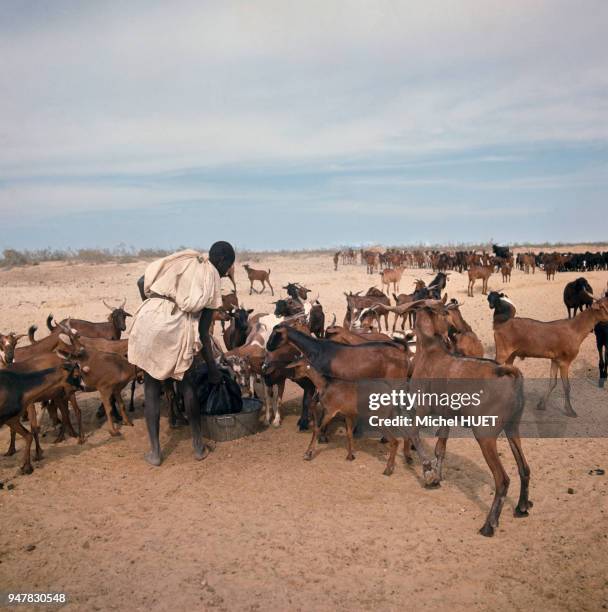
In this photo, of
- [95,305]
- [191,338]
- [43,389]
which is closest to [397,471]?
[191,338]

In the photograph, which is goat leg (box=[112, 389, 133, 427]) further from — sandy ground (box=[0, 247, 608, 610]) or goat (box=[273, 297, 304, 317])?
goat (box=[273, 297, 304, 317])

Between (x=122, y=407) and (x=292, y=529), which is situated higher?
(x=122, y=407)

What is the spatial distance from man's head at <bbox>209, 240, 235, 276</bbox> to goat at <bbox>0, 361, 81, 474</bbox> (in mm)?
2128

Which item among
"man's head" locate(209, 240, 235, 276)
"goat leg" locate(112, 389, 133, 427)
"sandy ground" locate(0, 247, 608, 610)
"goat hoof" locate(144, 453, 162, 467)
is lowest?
"sandy ground" locate(0, 247, 608, 610)

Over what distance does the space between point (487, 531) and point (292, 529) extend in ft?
5.72

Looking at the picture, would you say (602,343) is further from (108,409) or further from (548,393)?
(108,409)

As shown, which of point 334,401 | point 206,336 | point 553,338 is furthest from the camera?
point 553,338

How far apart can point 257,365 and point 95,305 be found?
537 inches

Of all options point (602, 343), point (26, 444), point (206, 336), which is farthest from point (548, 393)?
point (26, 444)

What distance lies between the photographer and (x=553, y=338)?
8594 millimetres

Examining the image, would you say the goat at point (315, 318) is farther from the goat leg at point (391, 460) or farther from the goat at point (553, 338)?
the goat leg at point (391, 460)

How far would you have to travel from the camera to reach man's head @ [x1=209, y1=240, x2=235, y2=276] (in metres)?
6.76

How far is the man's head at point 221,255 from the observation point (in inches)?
266

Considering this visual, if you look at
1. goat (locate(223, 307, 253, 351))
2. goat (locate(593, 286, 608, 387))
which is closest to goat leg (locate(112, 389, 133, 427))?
goat (locate(223, 307, 253, 351))
